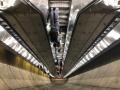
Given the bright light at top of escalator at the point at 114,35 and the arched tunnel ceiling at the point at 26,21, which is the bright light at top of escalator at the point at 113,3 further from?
the bright light at top of escalator at the point at 114,35

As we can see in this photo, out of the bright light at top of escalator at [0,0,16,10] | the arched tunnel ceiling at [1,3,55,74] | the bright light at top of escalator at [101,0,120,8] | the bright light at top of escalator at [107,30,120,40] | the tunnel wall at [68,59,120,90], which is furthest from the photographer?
the tunnel wall at [68,59,120,90]

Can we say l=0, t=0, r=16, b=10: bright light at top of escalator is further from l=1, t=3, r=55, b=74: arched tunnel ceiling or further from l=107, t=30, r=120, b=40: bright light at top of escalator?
l=107, t=30, r=120, b=40: bright light at top of escalator

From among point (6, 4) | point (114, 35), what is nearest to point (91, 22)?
point (114, 35)

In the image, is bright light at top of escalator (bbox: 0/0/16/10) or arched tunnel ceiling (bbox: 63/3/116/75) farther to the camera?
arched tunnel ceiling (bbox: 63/3/116/75)

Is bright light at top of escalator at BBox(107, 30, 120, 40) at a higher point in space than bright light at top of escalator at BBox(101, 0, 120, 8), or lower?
lower

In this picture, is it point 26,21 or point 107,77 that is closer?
point 26,21

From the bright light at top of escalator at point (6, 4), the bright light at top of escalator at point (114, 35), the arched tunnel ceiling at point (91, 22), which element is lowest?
the bright light at top of escalator at point (114, 35)

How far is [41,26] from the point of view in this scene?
1060 centimetres

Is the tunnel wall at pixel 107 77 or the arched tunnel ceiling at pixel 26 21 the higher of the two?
the arched tunnel ceiling at pixel 26 21

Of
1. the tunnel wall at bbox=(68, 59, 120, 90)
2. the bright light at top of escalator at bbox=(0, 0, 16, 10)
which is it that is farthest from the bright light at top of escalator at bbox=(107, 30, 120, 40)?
the bright light at top of escalator at bbox=(0, 0, 16, 10)

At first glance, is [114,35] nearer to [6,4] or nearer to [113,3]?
[113,3]


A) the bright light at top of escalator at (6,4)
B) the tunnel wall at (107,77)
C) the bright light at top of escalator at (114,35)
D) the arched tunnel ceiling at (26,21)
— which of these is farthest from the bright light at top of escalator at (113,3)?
the tunnel wall at (107,77)

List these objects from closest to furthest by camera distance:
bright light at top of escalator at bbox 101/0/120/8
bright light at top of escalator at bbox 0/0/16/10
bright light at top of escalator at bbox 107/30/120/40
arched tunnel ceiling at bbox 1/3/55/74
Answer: bright light at top of escalator at bbox 101/0/120/8, bright light at top of escalator at bbox 0/0/16/10, arched tunnel ceiling at bbox 1/3/55/74, bright light at top of escalator at bbox 107/30/120/40

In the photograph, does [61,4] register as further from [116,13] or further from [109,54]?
[109,54]
